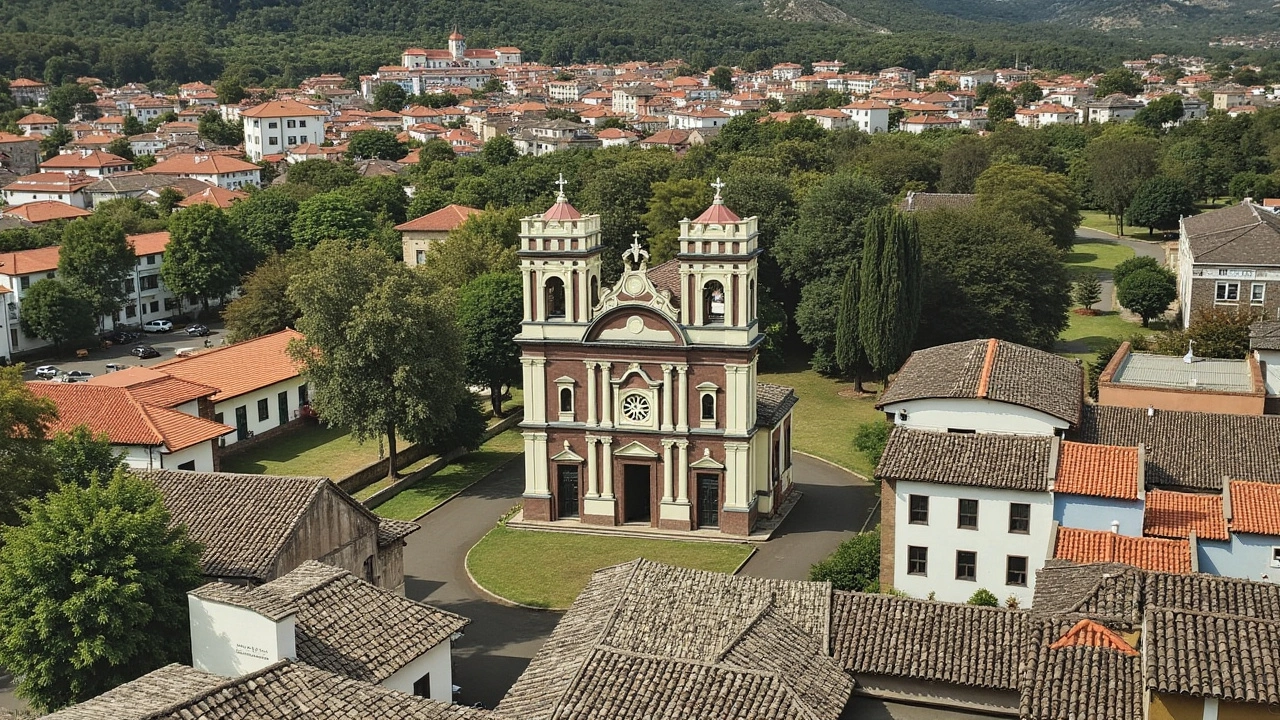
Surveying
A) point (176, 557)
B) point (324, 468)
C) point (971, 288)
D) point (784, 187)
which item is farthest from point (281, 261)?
point (176, 557)

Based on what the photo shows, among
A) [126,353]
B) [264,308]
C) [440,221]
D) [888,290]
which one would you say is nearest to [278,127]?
[440,221]

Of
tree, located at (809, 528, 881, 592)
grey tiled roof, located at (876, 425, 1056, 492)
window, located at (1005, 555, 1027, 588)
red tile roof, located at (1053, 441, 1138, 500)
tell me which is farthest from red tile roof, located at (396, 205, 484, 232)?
window, located at (1005, 555, 1027, 588)

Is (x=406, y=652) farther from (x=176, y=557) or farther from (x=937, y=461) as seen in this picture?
(x=937, y=461)

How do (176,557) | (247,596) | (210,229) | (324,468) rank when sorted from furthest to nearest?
(210,229)
(324,468)
(176,557)
(247,596)

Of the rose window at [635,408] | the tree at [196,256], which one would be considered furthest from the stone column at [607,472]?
the tree at [196,256]

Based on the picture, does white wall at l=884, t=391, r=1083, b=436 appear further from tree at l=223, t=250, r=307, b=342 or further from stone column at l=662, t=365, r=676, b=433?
tree at l=223, t=250, r=307, b=342

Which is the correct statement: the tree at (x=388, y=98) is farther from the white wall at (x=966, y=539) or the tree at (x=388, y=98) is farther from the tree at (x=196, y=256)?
the white wall at (x=966, y=539)
